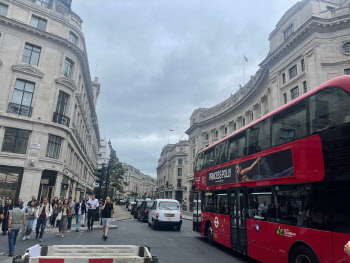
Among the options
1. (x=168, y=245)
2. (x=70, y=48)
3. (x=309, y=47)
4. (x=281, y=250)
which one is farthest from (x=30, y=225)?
(x=309, y=47)

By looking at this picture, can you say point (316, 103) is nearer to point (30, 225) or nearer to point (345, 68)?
point (30, 225)

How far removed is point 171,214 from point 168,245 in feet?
18.4

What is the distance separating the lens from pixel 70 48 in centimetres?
2688

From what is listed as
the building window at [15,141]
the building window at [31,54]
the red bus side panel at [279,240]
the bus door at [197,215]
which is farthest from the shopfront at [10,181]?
the red bus side panel at [279,240]

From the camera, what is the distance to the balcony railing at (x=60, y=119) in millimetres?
24922

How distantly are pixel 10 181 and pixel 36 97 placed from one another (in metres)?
7.65

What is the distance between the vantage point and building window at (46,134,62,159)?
24.2 meters

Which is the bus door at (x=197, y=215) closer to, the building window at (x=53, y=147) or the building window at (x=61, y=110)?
the building window at (x=53, y=147)

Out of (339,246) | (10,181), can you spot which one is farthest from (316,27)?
(10,181)

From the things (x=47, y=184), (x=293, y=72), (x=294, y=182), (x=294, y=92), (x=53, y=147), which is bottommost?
(x=294, y=182)

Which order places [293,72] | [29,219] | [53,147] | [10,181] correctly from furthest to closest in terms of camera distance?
[293,72], [53,147], [10,181], [29,219]

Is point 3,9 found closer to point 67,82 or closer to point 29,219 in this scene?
point 67,82

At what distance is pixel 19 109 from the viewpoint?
23.1 metres

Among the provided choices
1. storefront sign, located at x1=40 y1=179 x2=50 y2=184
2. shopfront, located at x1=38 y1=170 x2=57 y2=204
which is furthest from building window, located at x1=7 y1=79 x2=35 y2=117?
storefront sign, located at x1=40 y1=179 x2=50 y2=184
